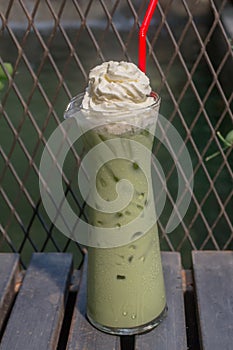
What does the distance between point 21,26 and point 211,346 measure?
15.8ft

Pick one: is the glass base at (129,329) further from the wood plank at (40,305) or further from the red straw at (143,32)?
the red straw at (143,32)

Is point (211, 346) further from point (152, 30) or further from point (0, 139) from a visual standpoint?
point (152, 30)

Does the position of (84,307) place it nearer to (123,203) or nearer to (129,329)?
(129,329)

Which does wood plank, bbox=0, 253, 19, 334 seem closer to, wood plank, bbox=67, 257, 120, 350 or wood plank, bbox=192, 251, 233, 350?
wood plank, bbox=67, 257, 120, 350

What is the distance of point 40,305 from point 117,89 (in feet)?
1.55

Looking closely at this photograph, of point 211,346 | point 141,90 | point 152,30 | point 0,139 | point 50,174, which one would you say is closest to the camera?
point 141,90

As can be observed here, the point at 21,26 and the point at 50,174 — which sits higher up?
the point at 50,174

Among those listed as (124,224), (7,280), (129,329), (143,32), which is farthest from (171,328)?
(143,32)

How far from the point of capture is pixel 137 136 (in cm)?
99

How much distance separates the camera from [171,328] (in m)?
1.12

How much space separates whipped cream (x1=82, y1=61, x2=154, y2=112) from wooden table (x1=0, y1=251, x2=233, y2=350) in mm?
409

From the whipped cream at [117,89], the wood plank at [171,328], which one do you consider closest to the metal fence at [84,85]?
the wood plank at [171,328]

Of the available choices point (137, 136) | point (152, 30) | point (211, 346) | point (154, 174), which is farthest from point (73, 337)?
point (152, 30)

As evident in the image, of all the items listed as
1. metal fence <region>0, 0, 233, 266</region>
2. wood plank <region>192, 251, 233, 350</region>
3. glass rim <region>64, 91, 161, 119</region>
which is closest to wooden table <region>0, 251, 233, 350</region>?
wood plank <region>192, 251, 233, 350</region>
